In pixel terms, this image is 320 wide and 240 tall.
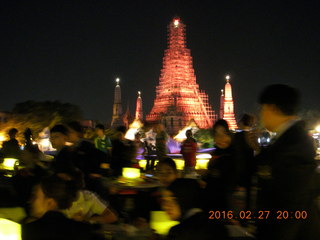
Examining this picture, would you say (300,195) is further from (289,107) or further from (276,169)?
(289,107)

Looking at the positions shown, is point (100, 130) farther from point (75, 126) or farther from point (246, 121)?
point (246, 121)

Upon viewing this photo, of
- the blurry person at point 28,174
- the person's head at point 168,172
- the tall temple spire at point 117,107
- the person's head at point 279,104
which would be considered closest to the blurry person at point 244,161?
the person's head at point 168,172

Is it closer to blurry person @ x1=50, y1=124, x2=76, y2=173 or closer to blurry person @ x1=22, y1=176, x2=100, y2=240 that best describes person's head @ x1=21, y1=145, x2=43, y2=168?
blurry person @ x1=50, y1=124, x2=76, y2=173

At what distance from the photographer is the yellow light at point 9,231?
8.52 feet

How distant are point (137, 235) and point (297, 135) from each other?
5.13 feet

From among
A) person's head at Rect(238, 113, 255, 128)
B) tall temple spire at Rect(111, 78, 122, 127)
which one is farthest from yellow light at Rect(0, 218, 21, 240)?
tall temple spire at Rect(111, 78, 122, 127)

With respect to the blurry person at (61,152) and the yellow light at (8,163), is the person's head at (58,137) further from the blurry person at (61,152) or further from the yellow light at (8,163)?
the yellow light at (8,163)

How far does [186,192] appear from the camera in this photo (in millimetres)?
3791

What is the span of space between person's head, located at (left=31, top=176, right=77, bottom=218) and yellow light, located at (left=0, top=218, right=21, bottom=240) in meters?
0.31

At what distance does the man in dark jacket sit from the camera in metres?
2.25

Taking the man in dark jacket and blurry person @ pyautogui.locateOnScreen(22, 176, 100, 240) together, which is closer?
the man in dark jacket

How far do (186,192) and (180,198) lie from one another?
0.13m

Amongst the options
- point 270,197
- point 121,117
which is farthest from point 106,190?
point 121,117

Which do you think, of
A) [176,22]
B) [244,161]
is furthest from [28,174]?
[176,22]
